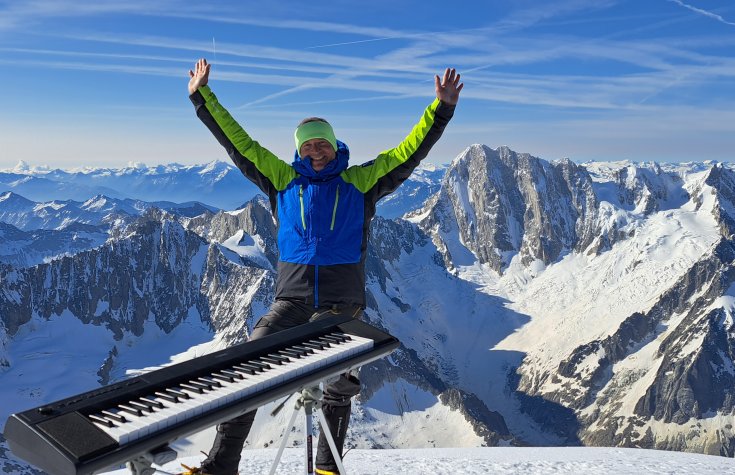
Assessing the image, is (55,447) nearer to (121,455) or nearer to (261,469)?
(121,455)

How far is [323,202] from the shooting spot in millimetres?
8375

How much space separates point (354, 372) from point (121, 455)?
12.9ft

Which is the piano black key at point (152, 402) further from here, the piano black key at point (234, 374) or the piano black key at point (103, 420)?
the piano black key at point (234, 374)

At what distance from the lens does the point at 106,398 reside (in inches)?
201

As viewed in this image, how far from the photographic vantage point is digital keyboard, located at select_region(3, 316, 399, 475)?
443 centimetres

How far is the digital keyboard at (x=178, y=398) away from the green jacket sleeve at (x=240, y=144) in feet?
8.51

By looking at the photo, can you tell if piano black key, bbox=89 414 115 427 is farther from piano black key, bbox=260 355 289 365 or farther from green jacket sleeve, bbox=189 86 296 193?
green jacket sleeve, bbox=189 86 296 193

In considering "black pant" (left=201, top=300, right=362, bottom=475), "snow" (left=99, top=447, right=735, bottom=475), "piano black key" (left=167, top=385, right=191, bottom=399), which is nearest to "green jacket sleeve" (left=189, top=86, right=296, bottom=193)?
"black pant" (left=201, top=300, right=362, bottom=475)

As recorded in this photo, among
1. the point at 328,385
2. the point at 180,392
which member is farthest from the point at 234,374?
the point at 328,385

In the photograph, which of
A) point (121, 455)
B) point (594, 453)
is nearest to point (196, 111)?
point (121, 455)

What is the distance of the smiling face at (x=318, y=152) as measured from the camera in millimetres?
8672

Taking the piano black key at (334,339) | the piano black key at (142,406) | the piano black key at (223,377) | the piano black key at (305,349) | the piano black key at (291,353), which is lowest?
the piano black key at (142,406)

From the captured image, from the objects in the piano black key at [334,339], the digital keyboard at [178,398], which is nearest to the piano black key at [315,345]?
the digital keyboard at [178,398]

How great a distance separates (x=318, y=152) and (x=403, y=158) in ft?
3.92
